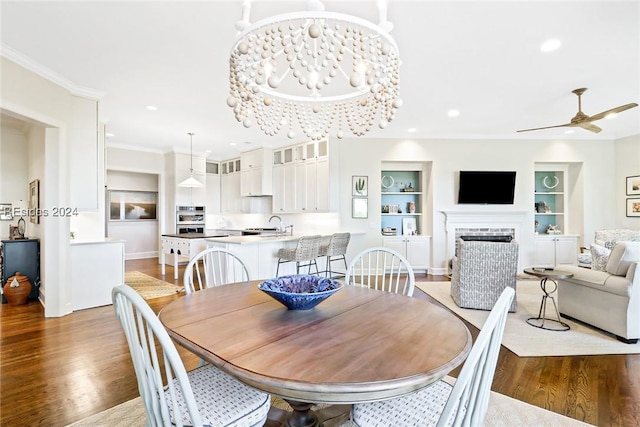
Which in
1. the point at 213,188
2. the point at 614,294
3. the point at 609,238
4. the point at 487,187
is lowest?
the point at 614,294

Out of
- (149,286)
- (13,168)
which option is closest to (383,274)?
(149,286)

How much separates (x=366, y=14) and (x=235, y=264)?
3012mm

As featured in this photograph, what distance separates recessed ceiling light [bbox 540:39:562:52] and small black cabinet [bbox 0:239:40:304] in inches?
252

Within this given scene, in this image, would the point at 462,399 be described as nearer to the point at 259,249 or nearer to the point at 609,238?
the point at 259,249

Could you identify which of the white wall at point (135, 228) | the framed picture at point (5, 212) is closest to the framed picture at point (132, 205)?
the white wall at point (135, 228)

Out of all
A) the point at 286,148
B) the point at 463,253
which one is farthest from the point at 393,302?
the point at 286,148

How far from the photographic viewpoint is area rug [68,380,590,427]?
1878 millimetres

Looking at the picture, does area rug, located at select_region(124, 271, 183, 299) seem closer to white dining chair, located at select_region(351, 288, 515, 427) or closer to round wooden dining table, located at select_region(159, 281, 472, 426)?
round wooden dining table, located at select_region(159, 281, 472, 426)

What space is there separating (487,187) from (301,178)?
3574 millimetres

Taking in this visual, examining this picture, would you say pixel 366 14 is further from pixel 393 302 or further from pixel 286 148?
pixel 286 148

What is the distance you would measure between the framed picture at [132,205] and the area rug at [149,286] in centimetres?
268

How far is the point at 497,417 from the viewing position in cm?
195

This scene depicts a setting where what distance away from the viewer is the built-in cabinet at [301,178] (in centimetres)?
612

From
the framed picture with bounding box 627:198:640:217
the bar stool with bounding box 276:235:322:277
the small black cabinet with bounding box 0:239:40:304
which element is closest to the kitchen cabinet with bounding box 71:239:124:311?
the small black cabinet with bounding box 0:239:40:304
